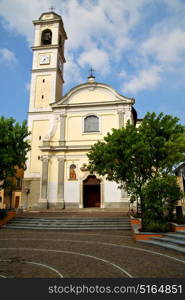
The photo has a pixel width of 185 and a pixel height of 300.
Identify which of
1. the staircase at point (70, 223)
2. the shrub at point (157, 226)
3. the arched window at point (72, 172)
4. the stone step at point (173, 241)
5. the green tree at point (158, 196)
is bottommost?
the staircase at point (70, 223)

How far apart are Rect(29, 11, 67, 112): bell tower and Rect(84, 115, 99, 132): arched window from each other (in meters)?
5.09

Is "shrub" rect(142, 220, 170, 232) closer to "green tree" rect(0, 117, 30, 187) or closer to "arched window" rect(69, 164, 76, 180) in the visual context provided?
"green tree" rect(0, 117, 30, 187)

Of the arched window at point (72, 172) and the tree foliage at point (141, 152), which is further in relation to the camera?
the arched window at point (72, 172)

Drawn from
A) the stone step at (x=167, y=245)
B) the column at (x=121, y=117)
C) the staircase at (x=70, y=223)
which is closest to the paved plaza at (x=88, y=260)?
the stone step at (x=167, y=245)

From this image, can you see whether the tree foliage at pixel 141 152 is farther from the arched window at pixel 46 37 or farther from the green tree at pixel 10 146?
the arched window at pixel 46 37

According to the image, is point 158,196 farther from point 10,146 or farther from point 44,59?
point 44,59

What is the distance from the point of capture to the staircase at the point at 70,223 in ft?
45.2

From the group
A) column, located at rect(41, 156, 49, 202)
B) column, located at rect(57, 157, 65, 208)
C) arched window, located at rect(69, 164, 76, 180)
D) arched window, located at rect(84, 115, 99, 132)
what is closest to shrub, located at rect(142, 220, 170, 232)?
column, located at rect(57, 157, 65, 208)

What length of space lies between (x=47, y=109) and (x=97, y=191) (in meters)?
11.3

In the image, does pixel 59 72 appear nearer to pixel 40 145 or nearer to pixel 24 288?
pixel 40 145

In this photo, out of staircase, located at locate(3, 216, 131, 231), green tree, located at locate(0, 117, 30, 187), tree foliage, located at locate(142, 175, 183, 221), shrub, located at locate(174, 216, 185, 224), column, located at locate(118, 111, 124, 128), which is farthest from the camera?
column, located at locate(118, 111, 124, 128)

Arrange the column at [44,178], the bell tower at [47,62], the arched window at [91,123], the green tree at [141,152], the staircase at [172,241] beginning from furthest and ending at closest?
the bell tower at [47,62], the arched window at [91,123], the column at [44,178], the green tree at [141,152], the staircase at [172,241]

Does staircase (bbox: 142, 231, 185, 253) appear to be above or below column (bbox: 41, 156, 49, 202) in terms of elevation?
below

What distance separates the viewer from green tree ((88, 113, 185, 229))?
11797 mm
